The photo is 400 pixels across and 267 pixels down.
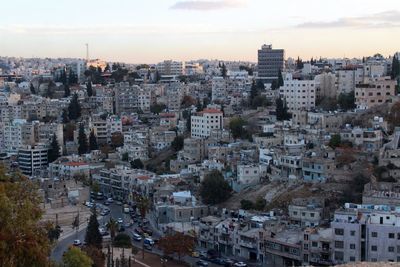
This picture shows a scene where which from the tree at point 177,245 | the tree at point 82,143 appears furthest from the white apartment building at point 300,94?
the tree at point 177,245

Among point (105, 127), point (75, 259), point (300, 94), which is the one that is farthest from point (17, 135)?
point (75, 259)

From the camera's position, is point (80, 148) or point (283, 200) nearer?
point (283, 200)

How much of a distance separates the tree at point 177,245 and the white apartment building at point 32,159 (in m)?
13.8

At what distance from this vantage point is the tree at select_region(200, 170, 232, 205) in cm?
2028

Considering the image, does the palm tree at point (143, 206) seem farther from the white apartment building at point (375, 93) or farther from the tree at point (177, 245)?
the white apartment building at point (375, 93)

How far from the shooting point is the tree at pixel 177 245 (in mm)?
16438

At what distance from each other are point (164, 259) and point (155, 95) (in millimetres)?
23292

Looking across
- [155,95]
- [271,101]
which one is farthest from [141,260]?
[155,95]

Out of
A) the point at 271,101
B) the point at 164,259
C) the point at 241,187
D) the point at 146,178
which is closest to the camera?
the point at 164,259

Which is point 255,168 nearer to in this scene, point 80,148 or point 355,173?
point 355,173

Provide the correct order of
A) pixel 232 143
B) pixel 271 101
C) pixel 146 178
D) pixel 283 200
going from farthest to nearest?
pixel 271 101, pixel 232 143, pixel 146 178, pixel 283 200

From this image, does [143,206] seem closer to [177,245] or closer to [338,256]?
[177,245]

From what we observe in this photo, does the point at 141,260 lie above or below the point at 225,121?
below

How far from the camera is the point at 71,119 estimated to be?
36500 mm
